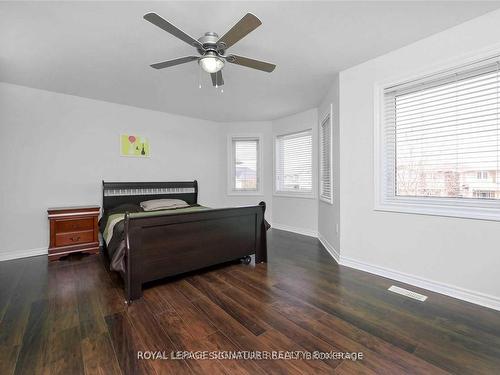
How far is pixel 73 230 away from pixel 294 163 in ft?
13.6

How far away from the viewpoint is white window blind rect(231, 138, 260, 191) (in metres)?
5.65

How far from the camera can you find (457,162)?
2305mm

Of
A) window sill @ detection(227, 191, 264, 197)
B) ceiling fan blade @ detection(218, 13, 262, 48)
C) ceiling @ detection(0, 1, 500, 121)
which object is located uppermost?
ceiling @ detection(0, 1, 500, 121)

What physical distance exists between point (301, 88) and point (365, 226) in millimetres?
2231

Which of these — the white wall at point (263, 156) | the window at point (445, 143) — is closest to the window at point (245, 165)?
the white wall at point (263, 156)

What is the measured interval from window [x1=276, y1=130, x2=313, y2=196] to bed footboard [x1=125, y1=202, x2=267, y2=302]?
1.97 m

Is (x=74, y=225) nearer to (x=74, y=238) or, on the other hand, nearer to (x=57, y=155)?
(x=74, y=238)

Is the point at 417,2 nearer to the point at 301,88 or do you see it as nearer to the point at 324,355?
the point at 301,88

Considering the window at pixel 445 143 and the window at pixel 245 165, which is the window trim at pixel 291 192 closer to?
the window at pixel 245 165

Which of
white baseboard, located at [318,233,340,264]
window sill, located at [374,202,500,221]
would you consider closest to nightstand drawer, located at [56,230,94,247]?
white baseboard, located at [318,233,340,264]

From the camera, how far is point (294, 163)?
5.16 meters

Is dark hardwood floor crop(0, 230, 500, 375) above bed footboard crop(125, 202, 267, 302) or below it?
below

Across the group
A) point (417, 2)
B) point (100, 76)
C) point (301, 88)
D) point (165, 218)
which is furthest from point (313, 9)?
point (100, 76)

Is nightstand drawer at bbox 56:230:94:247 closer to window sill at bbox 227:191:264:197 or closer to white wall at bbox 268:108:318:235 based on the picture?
window sill at bbox 227:191:264:197
